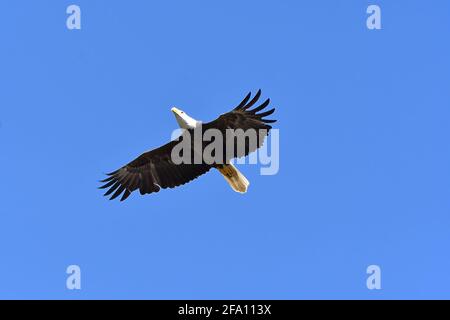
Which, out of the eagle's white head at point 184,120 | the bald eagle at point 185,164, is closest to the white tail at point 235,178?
the bald eagle at point 185,164

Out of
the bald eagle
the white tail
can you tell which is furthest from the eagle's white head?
the white tail

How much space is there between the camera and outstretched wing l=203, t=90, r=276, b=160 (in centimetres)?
1858

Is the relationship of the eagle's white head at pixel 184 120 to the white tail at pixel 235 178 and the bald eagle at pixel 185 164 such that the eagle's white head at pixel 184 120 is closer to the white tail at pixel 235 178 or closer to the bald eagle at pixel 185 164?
the bald eagle at pixel 185 164

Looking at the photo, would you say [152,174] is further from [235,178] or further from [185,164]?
[235,178]

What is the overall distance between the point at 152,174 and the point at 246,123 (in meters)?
2.98

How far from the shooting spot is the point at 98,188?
67.6ft

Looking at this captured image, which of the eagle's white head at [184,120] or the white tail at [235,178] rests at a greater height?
the eagle's white head at [184,120]

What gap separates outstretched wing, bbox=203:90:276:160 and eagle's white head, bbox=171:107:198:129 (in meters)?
0.31

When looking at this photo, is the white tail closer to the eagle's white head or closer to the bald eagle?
the bald eagle

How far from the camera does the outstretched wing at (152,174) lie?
2016 cm
